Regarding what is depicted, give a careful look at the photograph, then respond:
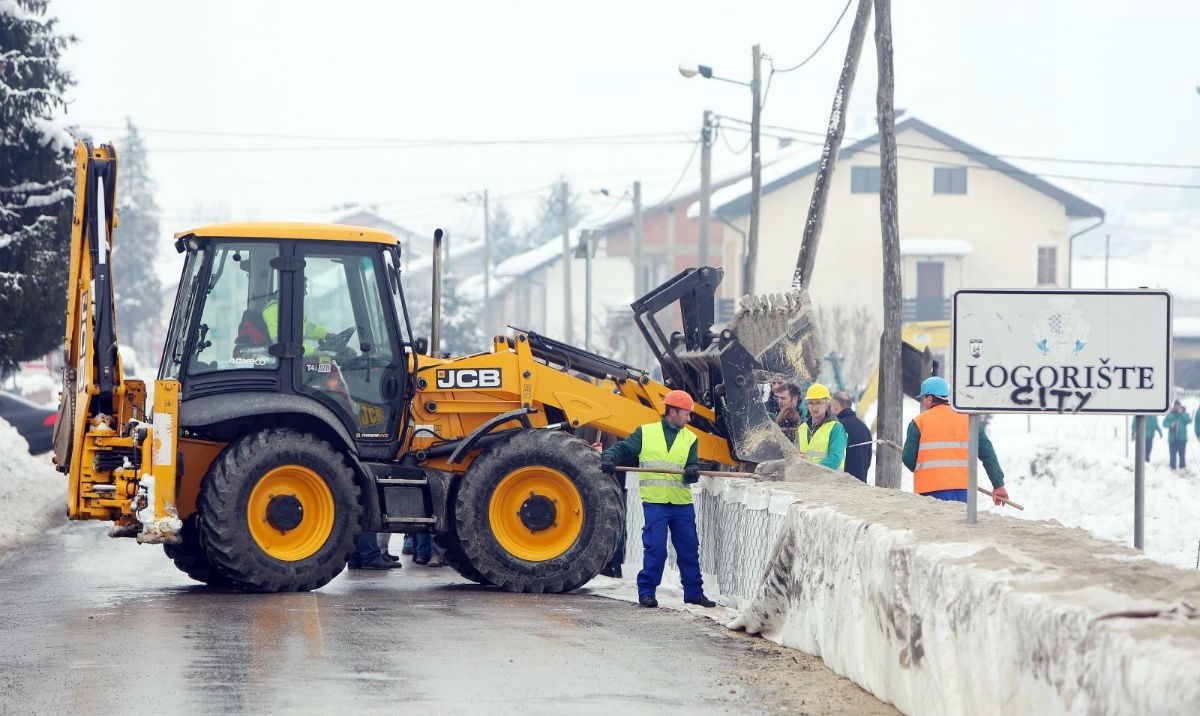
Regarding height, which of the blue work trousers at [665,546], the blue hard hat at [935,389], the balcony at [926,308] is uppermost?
the balcony at [926,308]

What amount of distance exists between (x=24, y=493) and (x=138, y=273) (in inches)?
3070

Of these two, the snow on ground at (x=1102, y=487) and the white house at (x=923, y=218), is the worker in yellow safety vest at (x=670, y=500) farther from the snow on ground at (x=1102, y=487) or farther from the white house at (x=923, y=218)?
the white house at (x=923, y=218)

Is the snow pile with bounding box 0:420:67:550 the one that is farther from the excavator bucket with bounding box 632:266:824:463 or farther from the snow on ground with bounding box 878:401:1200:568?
the snow on ground with bounding box 878:401:1200:568

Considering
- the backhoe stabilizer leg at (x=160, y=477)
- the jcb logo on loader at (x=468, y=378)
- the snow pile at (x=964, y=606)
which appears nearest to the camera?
the snow pile at (x=964, y=606)

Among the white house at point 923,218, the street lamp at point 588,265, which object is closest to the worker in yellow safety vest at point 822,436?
the street lamp at point 588,265

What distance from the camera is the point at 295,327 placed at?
1322 centimetres

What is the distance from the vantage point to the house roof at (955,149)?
175ft

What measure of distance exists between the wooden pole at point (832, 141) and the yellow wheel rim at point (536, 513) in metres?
8.05

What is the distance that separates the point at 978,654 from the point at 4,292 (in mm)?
16646

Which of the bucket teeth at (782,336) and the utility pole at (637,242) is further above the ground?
the utility pole at (637,242)

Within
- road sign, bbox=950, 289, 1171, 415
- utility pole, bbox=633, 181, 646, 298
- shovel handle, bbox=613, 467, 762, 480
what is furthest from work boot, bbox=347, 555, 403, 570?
utility pole, bbox=633, 181, 646, 298

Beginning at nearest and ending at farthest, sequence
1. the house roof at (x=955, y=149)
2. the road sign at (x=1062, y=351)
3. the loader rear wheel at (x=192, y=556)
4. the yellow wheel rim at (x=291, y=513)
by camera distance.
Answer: the road sign at (x=1062, y=351), the yellow wheel rim at (x=291, y=513), the loader rear wheel at (x=192, y=556), the house roof at (x=955, y=149)

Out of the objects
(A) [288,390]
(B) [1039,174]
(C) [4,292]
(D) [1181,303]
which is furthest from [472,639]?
(D) [1181,303]

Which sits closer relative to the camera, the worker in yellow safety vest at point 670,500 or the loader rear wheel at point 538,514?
the worker in yellow safety vest at point 670,500
